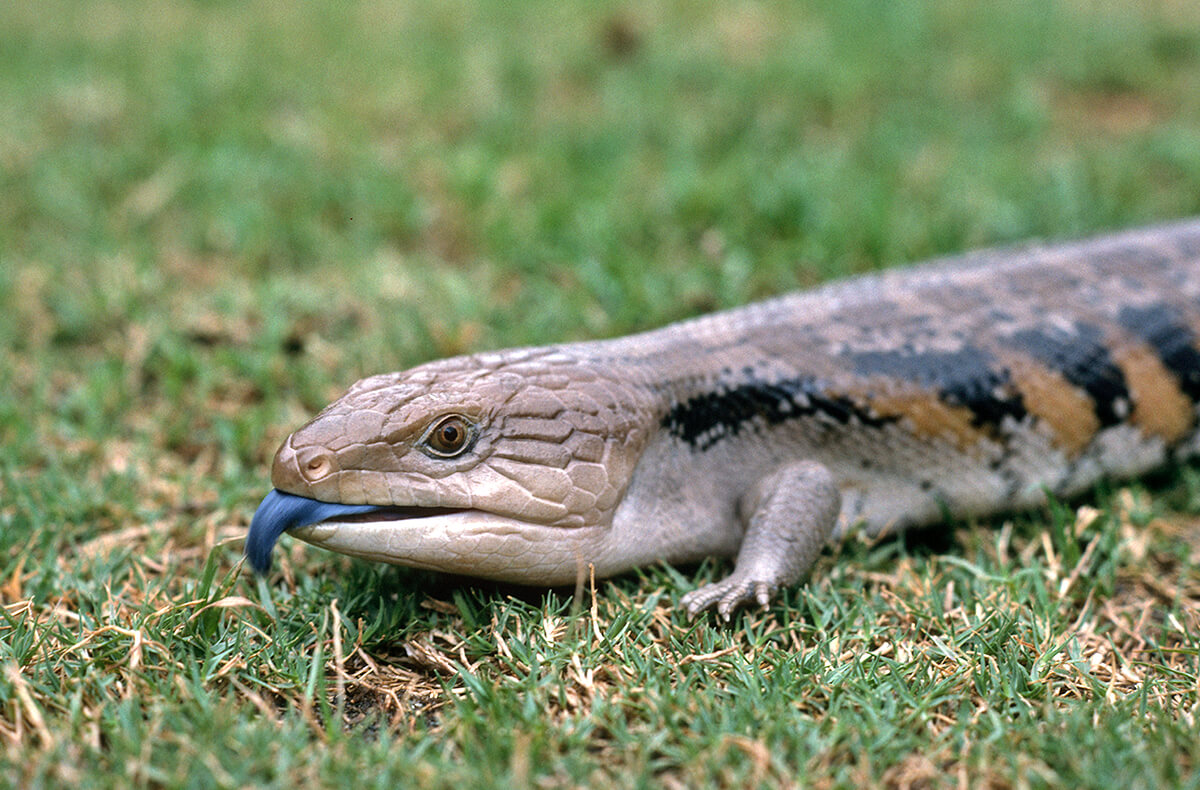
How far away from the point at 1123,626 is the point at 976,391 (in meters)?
0.90

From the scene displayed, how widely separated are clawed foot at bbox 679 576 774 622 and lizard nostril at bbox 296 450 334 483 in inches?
42.5

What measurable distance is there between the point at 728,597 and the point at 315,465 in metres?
1.22

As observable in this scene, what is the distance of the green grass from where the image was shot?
2.69 m

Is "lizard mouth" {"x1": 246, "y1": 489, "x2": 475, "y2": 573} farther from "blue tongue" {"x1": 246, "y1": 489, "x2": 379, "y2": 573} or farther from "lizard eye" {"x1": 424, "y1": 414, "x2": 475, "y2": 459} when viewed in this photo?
"lizard eye" {"x1": 424, "y1": 414, "x2": 475, "y2": 459}

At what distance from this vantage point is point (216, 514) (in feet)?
12.6

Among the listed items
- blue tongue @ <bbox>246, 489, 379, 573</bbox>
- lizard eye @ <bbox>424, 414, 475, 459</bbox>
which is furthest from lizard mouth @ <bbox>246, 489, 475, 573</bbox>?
lizard eye @ <bbox>424, 414, 475, 459</bbox>

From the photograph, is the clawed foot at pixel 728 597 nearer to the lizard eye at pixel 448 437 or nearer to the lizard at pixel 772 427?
the lizard at pixel 772 427

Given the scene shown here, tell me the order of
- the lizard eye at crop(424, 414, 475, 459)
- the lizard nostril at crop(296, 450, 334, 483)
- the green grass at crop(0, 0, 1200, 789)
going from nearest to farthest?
the green grass at crop(0, 0, 1200, 789) → the lizard nostril at crop(296, 450, 334, 483) → the lizard eye at crop(424, 414, 475, 459)

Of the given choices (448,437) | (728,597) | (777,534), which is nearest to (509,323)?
(448,437)

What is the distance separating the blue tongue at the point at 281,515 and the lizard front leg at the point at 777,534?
1.03 metres

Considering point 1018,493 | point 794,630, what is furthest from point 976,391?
point 794,630

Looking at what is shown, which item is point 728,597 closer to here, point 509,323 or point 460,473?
point 460,473

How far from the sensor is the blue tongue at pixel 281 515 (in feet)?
10.0

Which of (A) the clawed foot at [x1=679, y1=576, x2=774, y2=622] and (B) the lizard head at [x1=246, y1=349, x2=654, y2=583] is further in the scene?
(A) the clawed foot at [x1=679, y1=576, x2=774, y2=622]
